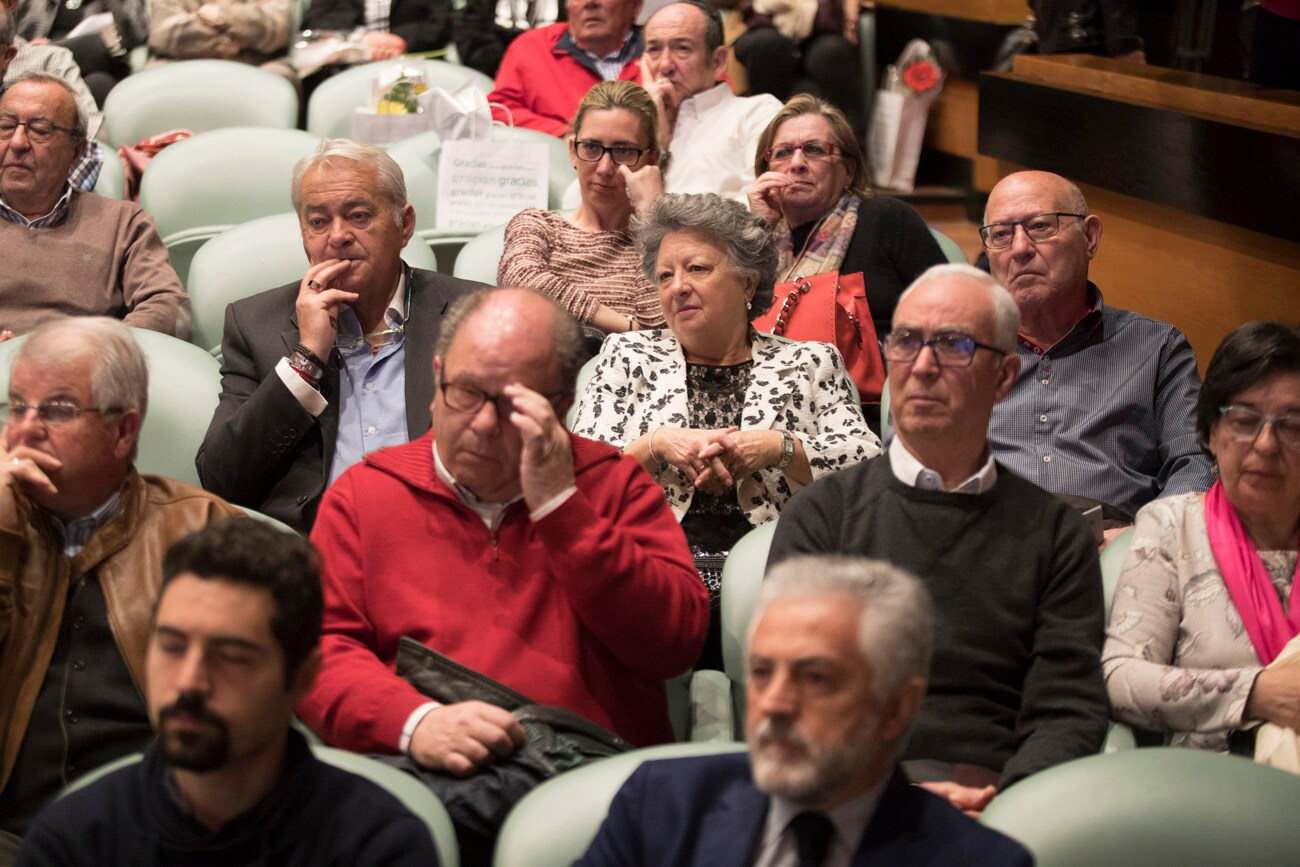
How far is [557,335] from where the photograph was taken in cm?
217

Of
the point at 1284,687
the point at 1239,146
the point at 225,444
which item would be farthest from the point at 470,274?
the point at 1284,687

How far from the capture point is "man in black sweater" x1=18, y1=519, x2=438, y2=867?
1457 mm

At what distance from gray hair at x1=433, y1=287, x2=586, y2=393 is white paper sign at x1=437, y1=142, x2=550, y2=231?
1888mm

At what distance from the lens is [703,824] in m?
1.57

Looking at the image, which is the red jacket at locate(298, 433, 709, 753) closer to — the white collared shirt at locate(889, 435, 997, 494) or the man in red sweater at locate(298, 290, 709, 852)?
the man in red sweater at locate(298, 290, 709, 852)

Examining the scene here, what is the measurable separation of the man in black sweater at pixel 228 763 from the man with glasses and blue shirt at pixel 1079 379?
1.74m

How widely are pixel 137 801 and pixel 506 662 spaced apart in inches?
25.5

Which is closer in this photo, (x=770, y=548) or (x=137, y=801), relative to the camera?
(x=137, y=801)

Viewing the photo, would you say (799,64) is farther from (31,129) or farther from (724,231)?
(724,231)

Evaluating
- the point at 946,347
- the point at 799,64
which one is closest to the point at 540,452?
the point at 946,347

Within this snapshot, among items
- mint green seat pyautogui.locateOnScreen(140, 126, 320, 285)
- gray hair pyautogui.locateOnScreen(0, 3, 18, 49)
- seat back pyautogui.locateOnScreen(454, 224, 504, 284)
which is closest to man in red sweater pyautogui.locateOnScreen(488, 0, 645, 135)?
mint green seat pyautogui.locateOnScreen(140, 126, 320, 285)

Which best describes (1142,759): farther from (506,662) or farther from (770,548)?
(506,662)

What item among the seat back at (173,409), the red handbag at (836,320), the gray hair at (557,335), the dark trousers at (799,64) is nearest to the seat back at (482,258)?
the red handbag at (836,320)

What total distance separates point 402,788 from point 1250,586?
4.13ft
